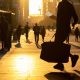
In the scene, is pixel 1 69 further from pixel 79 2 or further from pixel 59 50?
pixel 79 2

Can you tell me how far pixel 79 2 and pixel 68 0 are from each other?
131 meters

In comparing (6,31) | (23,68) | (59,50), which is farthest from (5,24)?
(59,50)

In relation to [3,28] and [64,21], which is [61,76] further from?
[3,28]

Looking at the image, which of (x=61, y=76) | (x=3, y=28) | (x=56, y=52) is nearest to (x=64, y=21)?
(x=56, y=52)

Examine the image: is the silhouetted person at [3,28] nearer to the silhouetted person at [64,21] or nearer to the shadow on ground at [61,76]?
the silhouetted person at [64,21]

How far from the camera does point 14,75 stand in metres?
11.8

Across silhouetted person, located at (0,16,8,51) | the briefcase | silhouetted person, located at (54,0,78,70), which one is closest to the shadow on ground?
the briefcase

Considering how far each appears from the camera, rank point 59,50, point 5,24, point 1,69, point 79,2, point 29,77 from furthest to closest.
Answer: point 79,2 → point 5,24 → point 1,69 → point 59,50 → point 29,77

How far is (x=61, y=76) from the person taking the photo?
11641 mm

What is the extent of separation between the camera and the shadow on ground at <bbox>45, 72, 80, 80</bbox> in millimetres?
11273

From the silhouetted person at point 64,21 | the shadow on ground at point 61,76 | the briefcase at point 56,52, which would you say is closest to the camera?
the shadow on ground at point 61,76

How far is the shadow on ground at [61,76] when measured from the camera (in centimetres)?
1127

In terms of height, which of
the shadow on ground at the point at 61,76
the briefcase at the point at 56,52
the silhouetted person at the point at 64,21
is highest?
the silhouetted person at the point at 64,21

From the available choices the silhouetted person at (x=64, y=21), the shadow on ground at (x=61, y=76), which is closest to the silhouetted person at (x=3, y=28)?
the silhouetted person at (x=64, y=21)
